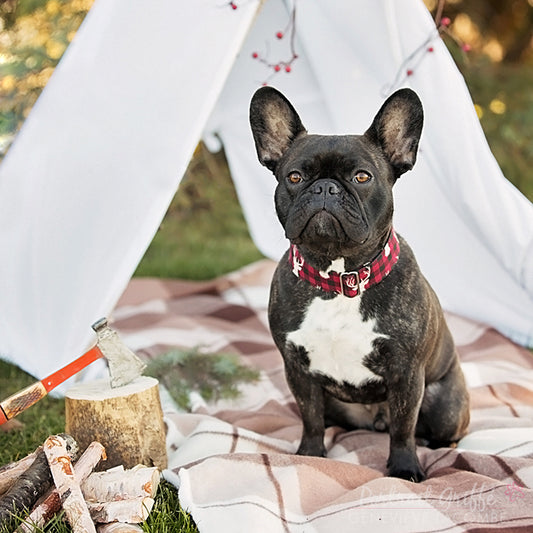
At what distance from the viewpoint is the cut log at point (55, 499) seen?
80.8 inches

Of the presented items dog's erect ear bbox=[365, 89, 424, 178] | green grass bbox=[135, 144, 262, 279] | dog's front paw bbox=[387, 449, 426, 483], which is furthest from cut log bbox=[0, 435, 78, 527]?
green grass bbox=[135, 144, 262, 279]

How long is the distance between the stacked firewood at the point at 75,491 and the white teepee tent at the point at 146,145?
907 millimetres

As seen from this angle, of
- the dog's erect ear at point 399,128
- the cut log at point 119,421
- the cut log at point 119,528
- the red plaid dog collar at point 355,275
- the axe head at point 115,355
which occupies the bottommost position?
the cut log at point 119,528

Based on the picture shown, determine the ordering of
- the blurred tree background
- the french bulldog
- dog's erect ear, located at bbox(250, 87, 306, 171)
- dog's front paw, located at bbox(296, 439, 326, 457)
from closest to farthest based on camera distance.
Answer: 1. the french bulldog
2. dog's erect ear, located at bbox(250, 87, 306, 171)
3. dog's front paw, located at bbox(296, 439, 326, 457)
4. the blurred tree background

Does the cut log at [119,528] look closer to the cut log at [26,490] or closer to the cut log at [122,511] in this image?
the cut log at [122,511]

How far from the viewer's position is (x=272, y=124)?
2379 mm

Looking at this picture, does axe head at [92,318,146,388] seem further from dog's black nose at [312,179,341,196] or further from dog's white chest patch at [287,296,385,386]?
dog's black nose at [312,179,341,196]

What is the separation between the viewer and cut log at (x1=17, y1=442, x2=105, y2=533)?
205 centimetres

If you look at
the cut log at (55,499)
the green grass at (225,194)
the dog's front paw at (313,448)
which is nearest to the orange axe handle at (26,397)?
the cut log at (55,499)

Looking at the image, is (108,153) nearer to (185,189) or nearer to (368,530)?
(368,530)

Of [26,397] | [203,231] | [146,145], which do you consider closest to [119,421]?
[26,397]

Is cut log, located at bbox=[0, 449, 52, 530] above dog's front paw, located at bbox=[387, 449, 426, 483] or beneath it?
above

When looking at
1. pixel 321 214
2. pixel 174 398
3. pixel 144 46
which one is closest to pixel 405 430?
pixel 321 214

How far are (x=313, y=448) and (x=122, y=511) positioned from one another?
739 mm
